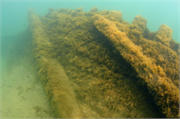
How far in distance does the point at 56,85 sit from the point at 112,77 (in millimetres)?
2166

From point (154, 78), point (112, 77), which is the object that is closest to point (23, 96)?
point (112, 77)

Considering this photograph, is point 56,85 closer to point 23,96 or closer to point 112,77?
point 23,96

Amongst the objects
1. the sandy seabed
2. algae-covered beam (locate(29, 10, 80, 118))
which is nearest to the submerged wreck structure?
algae-covered beam (locate(29, 10, 80, 118))

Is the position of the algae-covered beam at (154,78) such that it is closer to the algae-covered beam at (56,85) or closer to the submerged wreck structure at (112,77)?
the submerged wreck structure at (112,77)

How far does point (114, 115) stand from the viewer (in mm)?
2666

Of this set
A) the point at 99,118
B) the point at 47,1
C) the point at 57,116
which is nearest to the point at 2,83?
the point at 57,116

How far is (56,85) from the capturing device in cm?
329

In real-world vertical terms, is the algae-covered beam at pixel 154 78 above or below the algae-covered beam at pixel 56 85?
above

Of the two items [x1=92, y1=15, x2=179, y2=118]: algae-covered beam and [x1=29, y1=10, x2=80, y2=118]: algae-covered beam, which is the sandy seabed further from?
[x1=92, y1=15, x2=179, y2=118]: algae-covered beam

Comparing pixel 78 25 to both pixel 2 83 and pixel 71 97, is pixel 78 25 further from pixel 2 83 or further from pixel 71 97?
pixel 2 83

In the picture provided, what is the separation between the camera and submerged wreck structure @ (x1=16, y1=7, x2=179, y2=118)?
242 cm

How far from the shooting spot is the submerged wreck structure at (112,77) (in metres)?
2.42

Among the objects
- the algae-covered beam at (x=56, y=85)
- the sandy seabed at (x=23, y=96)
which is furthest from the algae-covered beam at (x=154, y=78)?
the sandy seabed at (x=23, y=96)

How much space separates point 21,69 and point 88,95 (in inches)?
194
